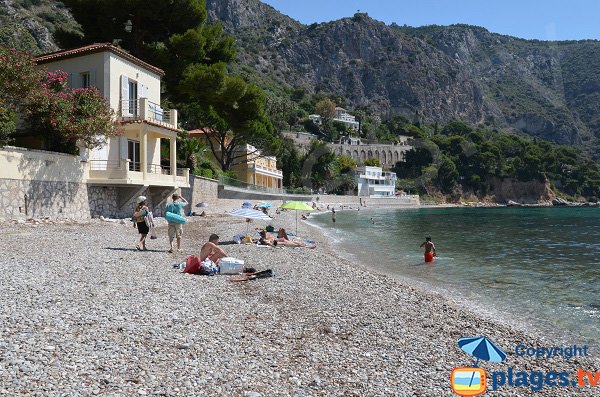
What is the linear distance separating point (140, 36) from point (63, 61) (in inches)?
319

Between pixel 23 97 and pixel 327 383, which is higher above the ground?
pixel 23 97

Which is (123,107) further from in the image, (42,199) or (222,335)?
(222,335)

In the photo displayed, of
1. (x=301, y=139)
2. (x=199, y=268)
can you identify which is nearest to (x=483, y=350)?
(x=199, y=268)

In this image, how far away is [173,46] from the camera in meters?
29.5

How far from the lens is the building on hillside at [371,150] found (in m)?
127

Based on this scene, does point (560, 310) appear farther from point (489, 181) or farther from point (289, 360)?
point (489, 181)

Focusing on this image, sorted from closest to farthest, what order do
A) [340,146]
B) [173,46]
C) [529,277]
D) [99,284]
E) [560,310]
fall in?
[99,284] < [560,310] < [529,277] < [173,46] < [340,146]

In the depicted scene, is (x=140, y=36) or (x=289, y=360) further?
(x=140, y=36)

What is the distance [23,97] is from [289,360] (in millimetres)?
17640

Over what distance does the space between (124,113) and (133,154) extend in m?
2.21

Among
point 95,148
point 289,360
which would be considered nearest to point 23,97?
point 95,148

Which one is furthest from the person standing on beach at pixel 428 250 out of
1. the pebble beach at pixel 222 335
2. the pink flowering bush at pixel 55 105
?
the pink flowering bush at pixel 55 105

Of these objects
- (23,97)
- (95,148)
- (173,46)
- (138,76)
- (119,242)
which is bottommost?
(119,242)

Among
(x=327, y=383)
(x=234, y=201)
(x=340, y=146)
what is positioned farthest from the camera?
(x=340, y=146)
